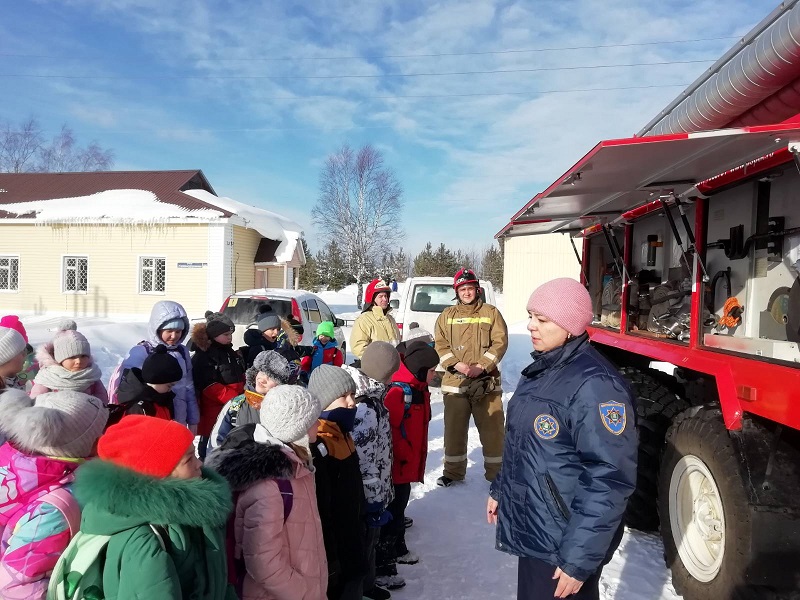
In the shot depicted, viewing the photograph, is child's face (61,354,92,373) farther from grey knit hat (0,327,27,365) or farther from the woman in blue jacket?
the woman in blue jacket

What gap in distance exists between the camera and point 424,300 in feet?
32.4

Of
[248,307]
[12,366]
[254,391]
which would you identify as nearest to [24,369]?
[12,366]

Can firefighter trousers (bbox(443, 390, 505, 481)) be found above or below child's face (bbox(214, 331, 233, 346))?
below

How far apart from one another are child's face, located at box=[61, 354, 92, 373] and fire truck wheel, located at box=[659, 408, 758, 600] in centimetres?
373

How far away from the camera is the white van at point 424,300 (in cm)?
953

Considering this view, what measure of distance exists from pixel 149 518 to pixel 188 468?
0.65ft

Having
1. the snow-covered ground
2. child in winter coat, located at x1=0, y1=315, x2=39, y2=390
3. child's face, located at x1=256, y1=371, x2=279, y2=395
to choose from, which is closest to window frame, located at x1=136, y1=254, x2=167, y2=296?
child in winter coat, located at x1=0, y1=315, x2=39, y2=390

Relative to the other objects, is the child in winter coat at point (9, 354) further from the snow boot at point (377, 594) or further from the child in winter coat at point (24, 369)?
the snow boot at point (377, 594)

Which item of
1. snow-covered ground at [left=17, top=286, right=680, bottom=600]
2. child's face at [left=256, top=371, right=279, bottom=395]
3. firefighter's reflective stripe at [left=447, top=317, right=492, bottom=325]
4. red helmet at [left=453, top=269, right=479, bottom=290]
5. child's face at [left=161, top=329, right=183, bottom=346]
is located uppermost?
red helmet at [left=453, top=269, right=479, bottom=290]

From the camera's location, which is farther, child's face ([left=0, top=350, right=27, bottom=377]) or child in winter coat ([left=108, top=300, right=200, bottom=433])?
child in winter coat ([left=108, top=300, right=200, bottom=433])

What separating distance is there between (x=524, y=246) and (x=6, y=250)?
19.2 metres

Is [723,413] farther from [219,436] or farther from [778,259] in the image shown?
[219,436]

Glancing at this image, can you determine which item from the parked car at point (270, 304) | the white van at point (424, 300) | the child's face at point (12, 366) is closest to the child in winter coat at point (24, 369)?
the child's face at point (12, 366)

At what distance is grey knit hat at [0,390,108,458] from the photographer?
192cm
